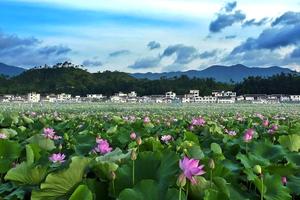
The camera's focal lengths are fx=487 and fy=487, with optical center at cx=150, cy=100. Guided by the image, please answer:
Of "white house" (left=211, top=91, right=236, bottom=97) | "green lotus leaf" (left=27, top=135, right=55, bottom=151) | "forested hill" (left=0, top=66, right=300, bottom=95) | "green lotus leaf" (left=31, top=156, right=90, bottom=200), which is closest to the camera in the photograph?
"green lotus leaf" (left=31, top=156, right=90, bottom=200)

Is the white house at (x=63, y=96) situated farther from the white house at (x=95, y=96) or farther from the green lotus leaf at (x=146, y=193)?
the green lotus leaf at (x=146, y=193)

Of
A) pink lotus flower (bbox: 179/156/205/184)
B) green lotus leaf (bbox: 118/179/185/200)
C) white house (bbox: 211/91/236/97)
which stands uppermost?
pink lotus flower (bbox: 179/156/205/184)

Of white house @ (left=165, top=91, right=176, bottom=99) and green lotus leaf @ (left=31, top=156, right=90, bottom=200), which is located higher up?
green lotus leaf @ (left=31, top=156, right=90, bottom=200)

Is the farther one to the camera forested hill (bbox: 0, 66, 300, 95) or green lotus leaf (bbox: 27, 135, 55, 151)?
forested hill (bbox: 0, 66, 300, 95)

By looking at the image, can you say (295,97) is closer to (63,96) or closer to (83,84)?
(63,96)

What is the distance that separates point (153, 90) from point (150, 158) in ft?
273

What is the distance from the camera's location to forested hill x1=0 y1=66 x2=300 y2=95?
3031 inches

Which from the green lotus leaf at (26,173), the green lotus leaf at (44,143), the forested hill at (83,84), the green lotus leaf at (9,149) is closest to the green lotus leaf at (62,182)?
the green lotus leaf at (26,173)

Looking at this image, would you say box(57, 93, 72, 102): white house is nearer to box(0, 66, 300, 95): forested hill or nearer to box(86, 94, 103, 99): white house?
box(0, 66, 300, 95): forested hill

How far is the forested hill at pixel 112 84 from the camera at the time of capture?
77.0 meters

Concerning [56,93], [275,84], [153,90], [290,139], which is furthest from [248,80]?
[290,139]

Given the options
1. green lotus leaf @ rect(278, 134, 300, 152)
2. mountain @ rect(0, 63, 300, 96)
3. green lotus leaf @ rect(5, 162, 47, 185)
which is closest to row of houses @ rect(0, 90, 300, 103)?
mountain @ rect(0, 63, 300, 96)

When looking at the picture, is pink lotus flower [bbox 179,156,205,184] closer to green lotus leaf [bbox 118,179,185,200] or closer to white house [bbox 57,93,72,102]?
green lotus leaf [bbox 118,179,185,200]

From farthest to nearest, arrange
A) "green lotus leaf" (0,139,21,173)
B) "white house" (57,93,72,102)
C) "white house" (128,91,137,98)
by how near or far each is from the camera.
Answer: "white house" (128,91,137,98) → "white house" (57,93,72,102) → "green lotus leaf" (0,139,21,173)
